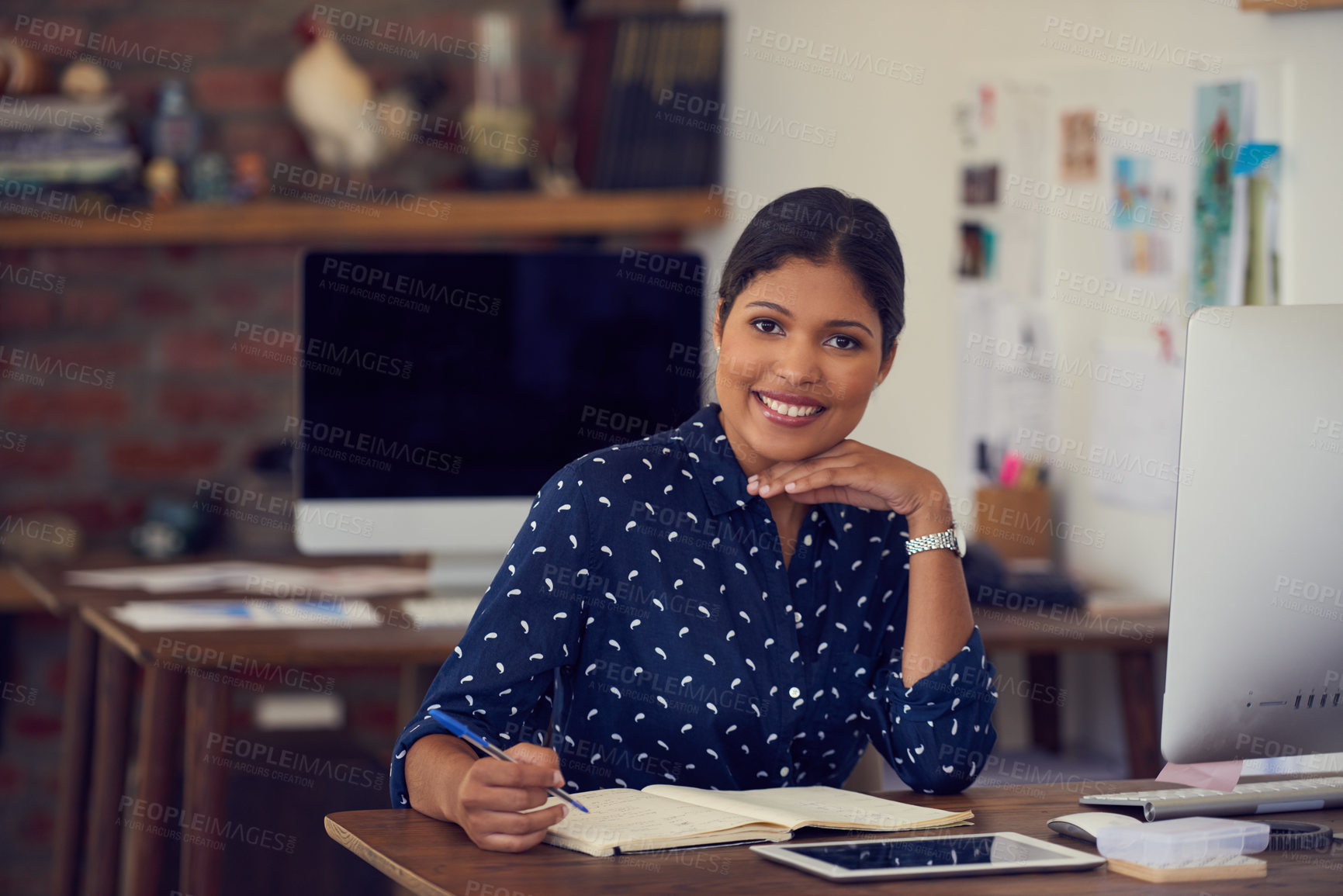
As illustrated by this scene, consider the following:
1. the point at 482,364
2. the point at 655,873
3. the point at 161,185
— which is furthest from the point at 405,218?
the point at 655,873

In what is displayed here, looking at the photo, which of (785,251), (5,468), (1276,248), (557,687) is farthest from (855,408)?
(5,468)

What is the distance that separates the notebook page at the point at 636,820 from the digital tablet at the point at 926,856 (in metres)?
0.05

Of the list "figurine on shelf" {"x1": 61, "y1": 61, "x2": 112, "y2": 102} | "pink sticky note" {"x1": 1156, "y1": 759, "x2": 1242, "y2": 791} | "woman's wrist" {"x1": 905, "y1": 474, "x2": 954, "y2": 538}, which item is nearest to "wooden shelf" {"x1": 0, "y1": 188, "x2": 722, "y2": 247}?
"figurine on shelf" {"x1": 61, "y1": 61, "x2": 112, "y2": 102}

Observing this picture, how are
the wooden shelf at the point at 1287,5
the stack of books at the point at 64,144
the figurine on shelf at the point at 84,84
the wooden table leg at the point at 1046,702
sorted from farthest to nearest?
the figurine on shelf at the point at 84,84, the stack of books at the point at 64,144, the wooden table leg at the point at 1046,702, the wooden shelf at the point at 1287,5

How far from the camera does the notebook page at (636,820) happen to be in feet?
3.51

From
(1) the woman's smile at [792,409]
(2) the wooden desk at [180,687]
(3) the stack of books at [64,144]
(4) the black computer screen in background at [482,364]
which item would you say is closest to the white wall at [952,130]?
(4) the black computer screen in background at [482,364]

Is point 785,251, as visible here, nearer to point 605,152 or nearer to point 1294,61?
point 1294,61

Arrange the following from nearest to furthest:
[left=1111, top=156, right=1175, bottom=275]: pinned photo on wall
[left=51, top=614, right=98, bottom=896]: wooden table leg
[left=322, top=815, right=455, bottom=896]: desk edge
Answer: [left=322, top=815, right=455, bottom=896]: desk edge, [left=1111, top=156, right=1175, bottom=275]: pinned photo on wall, [left=51, top=614, right=98, bottom=896]: wooden table leg

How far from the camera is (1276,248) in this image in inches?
73.9

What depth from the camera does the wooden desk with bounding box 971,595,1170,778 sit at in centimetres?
Answer: 202

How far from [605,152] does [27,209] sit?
120cm

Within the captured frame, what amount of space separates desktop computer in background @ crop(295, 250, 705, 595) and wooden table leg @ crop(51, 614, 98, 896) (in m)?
0.57

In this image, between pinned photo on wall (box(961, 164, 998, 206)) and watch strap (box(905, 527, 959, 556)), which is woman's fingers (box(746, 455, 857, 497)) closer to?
watch strap (box(905, 527, 959, 556))

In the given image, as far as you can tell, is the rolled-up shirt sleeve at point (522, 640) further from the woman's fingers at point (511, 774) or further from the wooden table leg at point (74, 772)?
the wooden table leg at point (74, 772)
